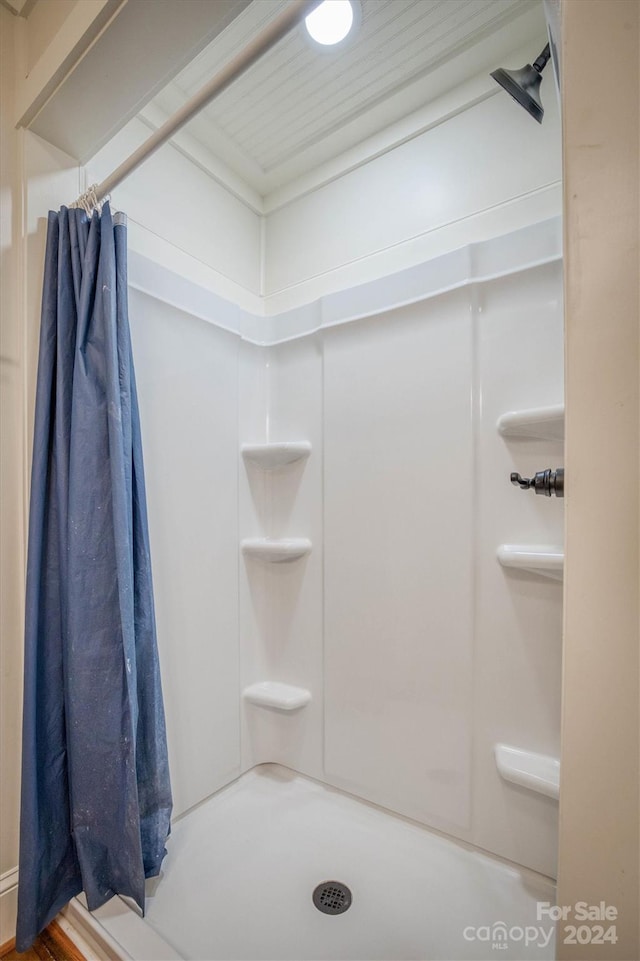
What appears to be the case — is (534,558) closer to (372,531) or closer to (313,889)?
(372,531)

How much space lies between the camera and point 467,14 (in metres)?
1.18

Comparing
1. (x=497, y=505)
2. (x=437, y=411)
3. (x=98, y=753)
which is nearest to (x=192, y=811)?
(x=98, y=753)

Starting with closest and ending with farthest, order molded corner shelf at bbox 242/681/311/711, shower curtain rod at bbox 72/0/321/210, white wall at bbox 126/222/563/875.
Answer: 1. shower curtain rod at bbox 72/0/321/210
2. white wall at bbox 126/222/563/875
3. molded corner shelf at bbox 242/681/311/711

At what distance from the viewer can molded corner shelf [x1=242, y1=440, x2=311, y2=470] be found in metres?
1.58

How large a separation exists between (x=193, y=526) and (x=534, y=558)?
105 centimetres

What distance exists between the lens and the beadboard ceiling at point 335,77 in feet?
3.90

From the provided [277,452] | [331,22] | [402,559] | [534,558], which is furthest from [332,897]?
[331,22]

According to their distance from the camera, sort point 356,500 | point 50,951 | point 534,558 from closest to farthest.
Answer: point 50,951 → point 534,558 → point 356,500

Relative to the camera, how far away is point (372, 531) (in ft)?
4.73

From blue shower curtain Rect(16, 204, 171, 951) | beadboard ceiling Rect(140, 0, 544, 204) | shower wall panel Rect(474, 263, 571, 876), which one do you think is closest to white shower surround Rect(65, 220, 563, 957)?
shower wall panel Rect(474, 263, 571, 876)

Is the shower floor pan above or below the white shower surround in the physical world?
below

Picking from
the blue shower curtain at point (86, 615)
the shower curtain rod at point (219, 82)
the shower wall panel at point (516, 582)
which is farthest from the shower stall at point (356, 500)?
the shower curtain rod at point (219, 82)

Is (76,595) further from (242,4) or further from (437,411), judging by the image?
(242,4)

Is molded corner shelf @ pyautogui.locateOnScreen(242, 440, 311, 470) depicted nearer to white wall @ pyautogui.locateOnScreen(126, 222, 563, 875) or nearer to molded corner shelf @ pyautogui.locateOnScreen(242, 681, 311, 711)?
white wall @ pyautogui.locateOnScreen(126, 222, 563, 875)
